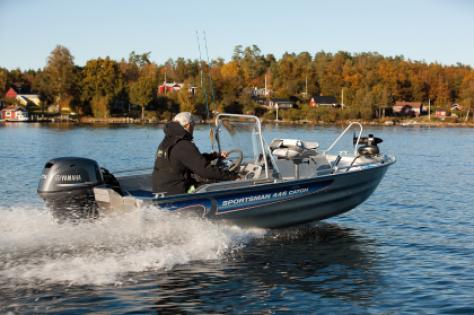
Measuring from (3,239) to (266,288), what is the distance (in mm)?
3786

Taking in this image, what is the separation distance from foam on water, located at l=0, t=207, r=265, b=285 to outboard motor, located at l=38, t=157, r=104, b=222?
0.21m

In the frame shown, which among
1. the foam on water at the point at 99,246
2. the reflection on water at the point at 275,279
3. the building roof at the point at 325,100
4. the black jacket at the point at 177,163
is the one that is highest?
the building roof at the point at 325,100

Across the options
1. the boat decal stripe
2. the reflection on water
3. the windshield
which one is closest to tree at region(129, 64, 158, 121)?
the windshield

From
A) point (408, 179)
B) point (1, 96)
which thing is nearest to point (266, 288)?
point (408, 179)

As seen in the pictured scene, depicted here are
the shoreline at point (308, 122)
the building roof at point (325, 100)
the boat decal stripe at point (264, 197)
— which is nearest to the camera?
the boat decal stripe at point (264, 197)

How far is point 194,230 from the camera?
29.1 ft

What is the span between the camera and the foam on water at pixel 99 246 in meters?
7.82

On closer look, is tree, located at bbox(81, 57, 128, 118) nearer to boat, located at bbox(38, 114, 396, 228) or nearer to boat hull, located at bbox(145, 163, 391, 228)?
boat, located at bbox(38, 114, 396, 228)

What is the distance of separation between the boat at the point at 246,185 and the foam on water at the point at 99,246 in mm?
188

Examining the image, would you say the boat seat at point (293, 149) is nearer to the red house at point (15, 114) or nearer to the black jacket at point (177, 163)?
the black jacket at point (177, 163)

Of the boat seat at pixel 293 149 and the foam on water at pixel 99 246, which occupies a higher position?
the boat seat at pixel 293 149

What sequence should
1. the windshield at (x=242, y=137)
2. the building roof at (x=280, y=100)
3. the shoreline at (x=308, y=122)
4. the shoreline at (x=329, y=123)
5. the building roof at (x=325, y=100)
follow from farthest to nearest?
the building roof at (x=325, y=100) < the building roof at (x=280, y=100) < the shoreline at (x=329, y=123) < the shoreline at (x=308, y=122) < the windshield at (x=242, y=137)

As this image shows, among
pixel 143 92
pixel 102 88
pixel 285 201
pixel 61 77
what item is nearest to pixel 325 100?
pixel 143 92

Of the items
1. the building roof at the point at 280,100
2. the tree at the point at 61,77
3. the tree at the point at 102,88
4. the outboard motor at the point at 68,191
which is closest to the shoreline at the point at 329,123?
the tree at the point at 102,88
